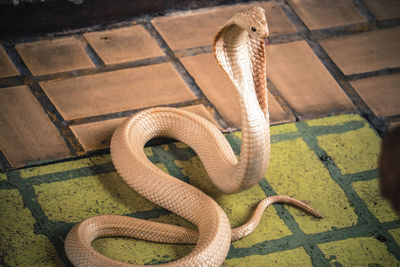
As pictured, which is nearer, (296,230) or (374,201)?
(296,230)

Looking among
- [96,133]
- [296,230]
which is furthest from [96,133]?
[296,230]

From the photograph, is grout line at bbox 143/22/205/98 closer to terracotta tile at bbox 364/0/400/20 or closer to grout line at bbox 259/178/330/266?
grout line at bbox 259/178/330/266

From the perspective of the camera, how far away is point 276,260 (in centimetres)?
255

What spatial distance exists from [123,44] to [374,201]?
1.70m

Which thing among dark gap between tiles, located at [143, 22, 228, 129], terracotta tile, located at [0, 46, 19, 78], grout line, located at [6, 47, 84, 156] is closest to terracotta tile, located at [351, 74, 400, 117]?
dark gap between tiles, located at [143, 22, 228, 129]

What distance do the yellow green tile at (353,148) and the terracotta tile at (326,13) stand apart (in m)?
1.01

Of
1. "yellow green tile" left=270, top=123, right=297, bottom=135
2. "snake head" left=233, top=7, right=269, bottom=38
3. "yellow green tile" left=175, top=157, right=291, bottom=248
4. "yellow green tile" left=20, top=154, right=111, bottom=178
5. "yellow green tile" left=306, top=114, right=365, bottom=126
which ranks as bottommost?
"yellow green tile" left=175, top=157, right=291, bottom=248

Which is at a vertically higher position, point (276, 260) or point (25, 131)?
point (25, 131)

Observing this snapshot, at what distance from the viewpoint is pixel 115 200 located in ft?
9.14

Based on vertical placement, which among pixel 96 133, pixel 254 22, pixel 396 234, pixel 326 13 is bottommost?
pixel 396 234

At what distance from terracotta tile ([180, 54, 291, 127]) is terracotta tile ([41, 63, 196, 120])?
0.10 meters

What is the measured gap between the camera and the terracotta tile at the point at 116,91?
10.8ft

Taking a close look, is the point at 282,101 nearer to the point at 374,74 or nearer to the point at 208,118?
the point at 208,118

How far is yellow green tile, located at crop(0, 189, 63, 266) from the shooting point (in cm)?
246
